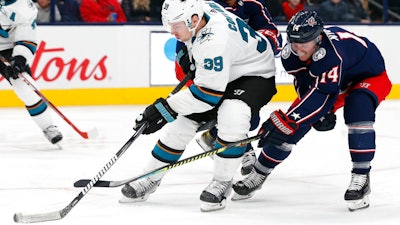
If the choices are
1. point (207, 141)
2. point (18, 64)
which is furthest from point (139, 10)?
point (207, 141)

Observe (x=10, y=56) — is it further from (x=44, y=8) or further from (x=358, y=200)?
(x=358, y=200)

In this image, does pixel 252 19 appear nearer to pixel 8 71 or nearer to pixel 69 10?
pixel 8 71

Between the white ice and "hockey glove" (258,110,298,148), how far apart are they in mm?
286

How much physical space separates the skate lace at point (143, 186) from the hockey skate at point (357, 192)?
2.52 ft

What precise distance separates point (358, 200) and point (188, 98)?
0.75 metres

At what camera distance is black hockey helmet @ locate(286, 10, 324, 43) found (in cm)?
352

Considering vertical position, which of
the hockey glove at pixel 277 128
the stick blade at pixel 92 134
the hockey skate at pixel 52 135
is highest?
the hockey glove at pixel 277 128

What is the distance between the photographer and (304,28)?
3521 millimetres

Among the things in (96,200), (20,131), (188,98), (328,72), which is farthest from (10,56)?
(328,72)

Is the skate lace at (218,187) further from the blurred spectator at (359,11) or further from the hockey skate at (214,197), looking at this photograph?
the blurred spectator at (359,11)

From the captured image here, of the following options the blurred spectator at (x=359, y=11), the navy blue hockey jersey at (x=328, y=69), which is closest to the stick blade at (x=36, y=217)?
the navy blue hockey jersey at (x=328, y=69)

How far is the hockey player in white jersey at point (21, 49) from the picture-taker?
539cm

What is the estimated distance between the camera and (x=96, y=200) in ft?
12.9

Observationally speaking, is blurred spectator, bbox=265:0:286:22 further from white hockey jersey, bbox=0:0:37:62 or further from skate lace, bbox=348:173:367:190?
skate lace, bbox=348:173:367:190
